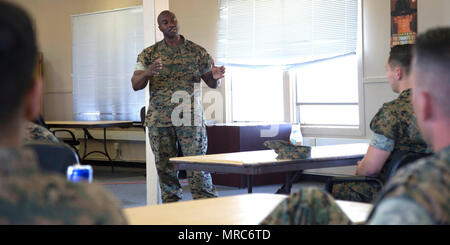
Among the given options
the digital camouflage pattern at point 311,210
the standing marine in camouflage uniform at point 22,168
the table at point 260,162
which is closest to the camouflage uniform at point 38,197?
the standing marine in camouflage uniform at point 22,168

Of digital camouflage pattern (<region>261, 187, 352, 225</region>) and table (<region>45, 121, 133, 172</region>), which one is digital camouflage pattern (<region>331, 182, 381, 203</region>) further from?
table (<region>45, 121, 133, 172</region>)

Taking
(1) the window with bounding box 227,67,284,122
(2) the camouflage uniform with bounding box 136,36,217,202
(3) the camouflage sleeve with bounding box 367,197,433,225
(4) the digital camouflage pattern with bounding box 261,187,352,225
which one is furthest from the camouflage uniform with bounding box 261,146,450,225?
(1) the window with bounding box 227,67,284,122

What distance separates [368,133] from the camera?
675 cm

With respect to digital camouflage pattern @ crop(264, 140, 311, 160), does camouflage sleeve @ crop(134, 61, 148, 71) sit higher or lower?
higher

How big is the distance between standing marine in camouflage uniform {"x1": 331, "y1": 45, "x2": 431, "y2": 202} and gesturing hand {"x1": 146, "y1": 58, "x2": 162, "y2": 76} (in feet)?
6.56

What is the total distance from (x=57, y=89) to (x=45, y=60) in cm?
61

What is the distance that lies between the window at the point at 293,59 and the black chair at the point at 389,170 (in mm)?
3688

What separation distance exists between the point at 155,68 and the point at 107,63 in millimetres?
5215

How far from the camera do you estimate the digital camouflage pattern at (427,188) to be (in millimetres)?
971

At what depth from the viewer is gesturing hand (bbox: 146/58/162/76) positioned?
4.70m

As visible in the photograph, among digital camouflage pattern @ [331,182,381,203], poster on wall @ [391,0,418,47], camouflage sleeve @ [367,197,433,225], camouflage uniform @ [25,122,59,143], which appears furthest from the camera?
poster on wall @ [391,0,418,47]

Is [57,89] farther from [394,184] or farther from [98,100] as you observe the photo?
[394,184]
